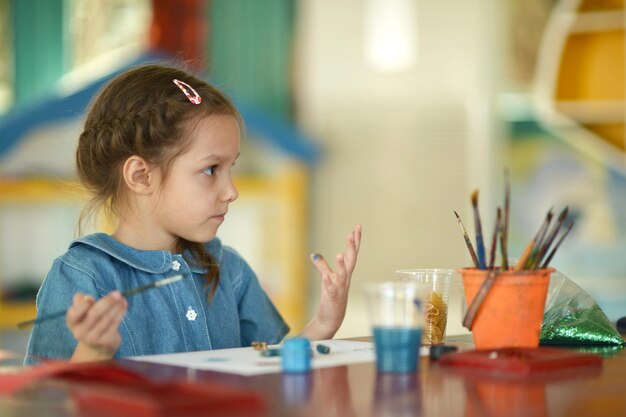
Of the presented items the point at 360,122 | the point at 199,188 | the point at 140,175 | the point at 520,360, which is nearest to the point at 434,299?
the point at 520,360

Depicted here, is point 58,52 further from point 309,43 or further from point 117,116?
point 117,116

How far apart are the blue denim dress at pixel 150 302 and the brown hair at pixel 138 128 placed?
60mm

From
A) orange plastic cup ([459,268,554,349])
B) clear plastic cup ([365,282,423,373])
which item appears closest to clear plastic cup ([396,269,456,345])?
orange plastic cup ([459,268,554,349])

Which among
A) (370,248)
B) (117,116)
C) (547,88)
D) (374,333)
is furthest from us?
(370,248)

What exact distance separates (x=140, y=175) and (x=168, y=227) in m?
0.10

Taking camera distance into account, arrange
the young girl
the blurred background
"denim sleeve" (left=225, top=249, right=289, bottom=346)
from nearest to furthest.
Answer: the young girl < "denim sleeve" (left=225, top=249, right=289, bottom=346) < the blurred background

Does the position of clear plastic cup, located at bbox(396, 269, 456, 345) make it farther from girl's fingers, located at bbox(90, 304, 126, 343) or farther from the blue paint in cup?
girl's fingers, located at bbox(90, 304, 126, 343)

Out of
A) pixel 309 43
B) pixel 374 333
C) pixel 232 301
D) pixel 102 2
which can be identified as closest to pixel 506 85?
pixel 309 43

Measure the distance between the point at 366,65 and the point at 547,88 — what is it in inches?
42.0

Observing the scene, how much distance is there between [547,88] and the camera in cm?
507

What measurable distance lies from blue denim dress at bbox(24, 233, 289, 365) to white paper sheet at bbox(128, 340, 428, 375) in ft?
0.89

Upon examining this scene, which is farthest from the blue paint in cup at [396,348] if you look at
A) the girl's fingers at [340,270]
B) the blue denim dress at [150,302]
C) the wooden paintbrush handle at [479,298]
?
the blue denim dress at [150,302]

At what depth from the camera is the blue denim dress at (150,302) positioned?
58.5 inches

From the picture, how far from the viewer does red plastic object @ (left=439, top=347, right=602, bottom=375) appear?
43.5 inches
